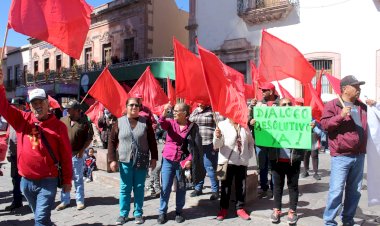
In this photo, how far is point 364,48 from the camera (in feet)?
42.4

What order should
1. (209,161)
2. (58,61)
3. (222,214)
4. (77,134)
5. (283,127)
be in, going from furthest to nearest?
(58,61) < (209,161) < (77,134) < (222,214) < (283,127)

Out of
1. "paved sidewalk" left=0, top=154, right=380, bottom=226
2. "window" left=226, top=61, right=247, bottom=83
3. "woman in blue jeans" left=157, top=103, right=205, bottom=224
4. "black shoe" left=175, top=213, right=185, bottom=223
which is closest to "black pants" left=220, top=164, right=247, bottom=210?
"paved sidewalk" left=0, top=154, right=380, bottom=226

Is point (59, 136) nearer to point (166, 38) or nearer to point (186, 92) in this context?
point (186, 92)

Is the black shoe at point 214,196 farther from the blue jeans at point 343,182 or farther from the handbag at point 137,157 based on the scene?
the blue jeans at point 343,182

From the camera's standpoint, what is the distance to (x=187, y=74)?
18.6 feet

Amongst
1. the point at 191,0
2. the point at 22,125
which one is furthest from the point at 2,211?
the point at 191,0

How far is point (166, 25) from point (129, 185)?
1951 cm

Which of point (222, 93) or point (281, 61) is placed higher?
point (281, 61)

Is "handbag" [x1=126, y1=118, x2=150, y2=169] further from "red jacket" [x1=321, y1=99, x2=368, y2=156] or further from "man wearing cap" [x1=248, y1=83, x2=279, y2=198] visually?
"red jacket" [x1=321, y1=99, x2=368, y2=156]

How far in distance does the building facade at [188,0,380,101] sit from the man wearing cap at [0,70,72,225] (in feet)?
38.2

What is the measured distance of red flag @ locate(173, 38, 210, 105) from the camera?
18.1 feet

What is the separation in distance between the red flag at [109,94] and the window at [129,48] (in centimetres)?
1496

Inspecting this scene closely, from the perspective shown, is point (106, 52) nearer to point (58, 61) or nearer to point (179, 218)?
point (58, 61)

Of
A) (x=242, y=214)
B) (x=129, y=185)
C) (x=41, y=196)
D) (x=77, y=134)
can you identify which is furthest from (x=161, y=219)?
(x=41, y=196)
